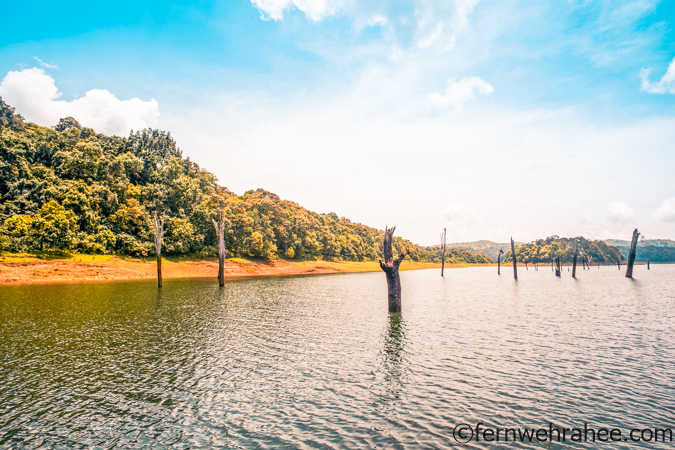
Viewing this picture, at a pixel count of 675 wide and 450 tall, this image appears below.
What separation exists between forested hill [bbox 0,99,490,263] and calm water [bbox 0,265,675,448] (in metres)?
46.3

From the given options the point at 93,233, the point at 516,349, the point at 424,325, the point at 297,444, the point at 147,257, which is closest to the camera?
the point at 297,444

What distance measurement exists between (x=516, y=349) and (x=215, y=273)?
70813 millimetres

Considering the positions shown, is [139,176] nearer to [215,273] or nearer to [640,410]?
[215,273]

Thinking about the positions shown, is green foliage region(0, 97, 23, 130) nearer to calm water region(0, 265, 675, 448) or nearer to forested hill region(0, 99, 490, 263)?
forested hill region(0, 99, 490, 263)

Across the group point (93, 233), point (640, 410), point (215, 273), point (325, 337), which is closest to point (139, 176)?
point (93, 233)

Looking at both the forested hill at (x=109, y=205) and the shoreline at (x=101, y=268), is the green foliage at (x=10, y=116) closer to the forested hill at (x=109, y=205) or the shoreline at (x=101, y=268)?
the forested hill at (x=109, y=205)

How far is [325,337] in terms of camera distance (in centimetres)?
1875

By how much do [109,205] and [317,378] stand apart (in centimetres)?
7935

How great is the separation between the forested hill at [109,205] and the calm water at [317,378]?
46303 mm

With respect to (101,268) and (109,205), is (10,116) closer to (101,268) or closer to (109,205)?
(109,205)

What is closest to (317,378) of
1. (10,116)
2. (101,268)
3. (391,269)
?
(391,269)

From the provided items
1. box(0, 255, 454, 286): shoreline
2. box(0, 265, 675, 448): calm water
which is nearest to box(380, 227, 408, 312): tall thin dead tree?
box(0, 265, 675, 448): calm water

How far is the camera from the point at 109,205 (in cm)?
7256

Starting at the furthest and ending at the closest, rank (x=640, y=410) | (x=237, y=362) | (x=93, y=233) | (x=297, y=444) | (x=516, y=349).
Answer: (x=93, y=233) → (x=516, y=349) → (x=237, y=362) → (x=640, y=410) → (x=297, y=444)
